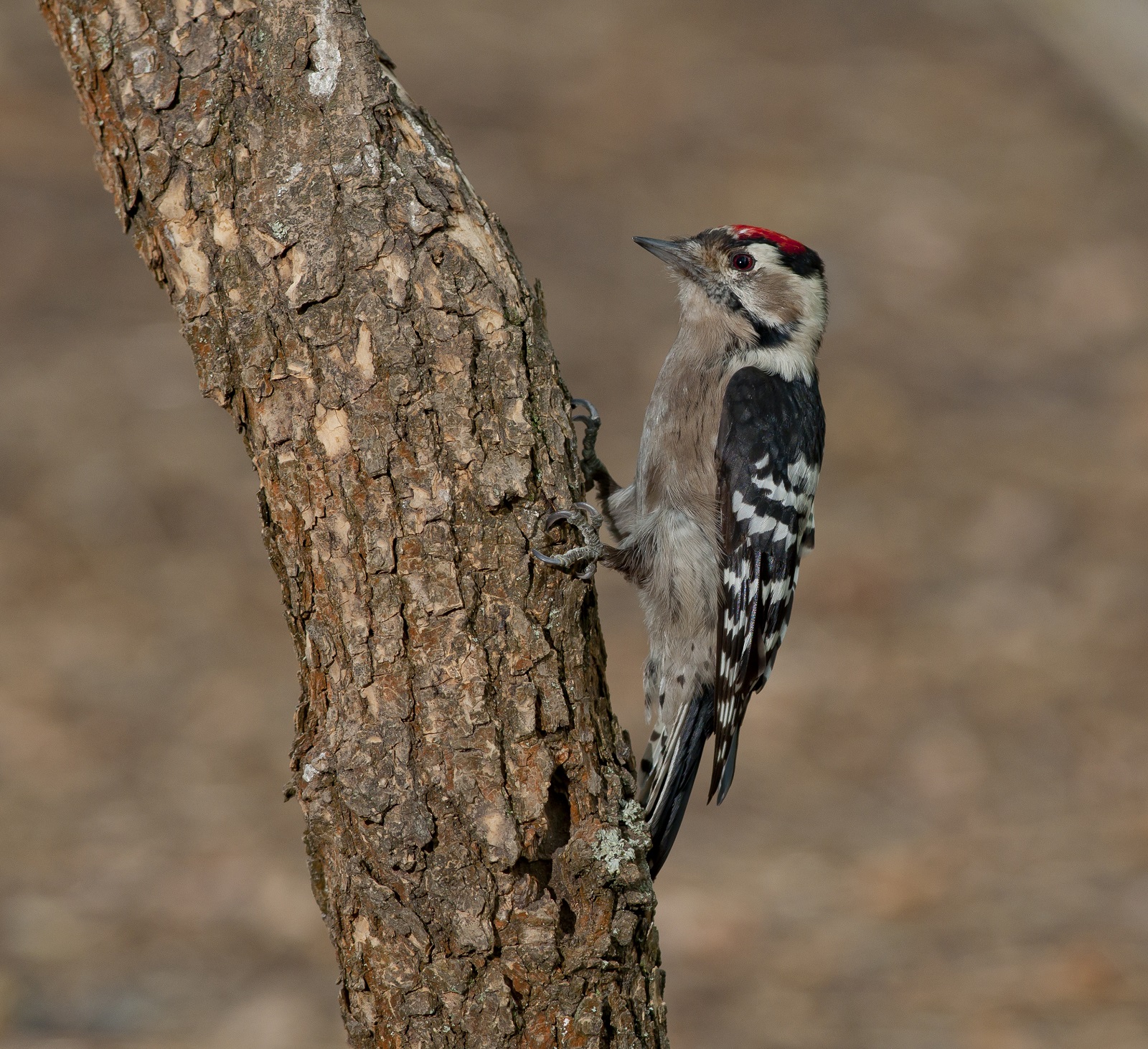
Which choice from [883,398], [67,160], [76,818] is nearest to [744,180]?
[883,398]

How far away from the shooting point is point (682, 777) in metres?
3.70

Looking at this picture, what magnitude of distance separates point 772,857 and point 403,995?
12.2 ft

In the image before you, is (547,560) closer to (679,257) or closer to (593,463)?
(593,463)

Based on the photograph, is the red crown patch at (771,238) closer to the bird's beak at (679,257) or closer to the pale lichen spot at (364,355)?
the bird's beak at (679,257)

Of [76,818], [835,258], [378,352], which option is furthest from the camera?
[835,258]

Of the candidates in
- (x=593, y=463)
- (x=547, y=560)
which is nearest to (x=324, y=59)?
(x=547, y=560)

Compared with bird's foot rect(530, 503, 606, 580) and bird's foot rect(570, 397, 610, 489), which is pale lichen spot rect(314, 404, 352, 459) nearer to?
bird's foot rect(530, 503, 606, 580)

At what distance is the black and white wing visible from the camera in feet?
12.5

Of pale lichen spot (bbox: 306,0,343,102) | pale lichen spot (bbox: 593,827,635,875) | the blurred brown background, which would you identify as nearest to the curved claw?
pale lichen spot (bbox: 593,827,635,875)

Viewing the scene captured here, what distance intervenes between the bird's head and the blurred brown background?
2734mm

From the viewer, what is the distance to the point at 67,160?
954 cm

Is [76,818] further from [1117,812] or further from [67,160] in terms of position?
[67,160]

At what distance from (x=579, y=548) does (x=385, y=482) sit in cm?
45

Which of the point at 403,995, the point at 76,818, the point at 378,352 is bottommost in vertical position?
the point at 403,995
